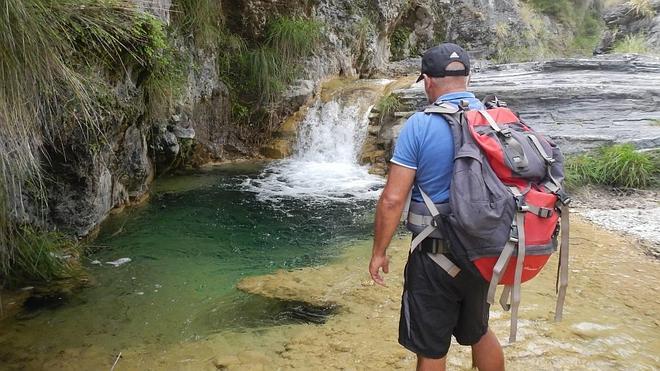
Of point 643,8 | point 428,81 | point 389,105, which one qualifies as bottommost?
point 389,105

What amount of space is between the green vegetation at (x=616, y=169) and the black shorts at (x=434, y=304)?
527 centimetres

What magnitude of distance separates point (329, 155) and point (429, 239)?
7.44 meters

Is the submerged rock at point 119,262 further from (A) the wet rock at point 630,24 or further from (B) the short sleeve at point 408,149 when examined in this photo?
(A) the wet rock at point 630,24

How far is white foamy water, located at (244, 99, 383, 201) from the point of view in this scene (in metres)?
7.39

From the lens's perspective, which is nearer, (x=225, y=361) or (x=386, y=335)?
(x=225, y=361)

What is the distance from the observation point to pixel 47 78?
9.95 ft

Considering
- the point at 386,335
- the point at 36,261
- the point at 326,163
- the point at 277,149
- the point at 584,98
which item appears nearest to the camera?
the point at 386,335

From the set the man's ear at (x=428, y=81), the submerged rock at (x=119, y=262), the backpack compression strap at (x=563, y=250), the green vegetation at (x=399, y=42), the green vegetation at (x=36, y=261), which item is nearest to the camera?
the backpack compression strap at (x=563, y=250)

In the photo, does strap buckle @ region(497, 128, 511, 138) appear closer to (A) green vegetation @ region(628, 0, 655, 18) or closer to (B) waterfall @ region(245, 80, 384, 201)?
(B) waterfall @ region(245, 80, 384, 201)

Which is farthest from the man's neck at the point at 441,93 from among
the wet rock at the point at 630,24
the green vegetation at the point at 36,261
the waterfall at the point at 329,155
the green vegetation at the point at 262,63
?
the wet rock at the point at 630,24

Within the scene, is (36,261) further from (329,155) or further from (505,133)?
(329,155)

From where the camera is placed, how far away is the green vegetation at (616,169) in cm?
657

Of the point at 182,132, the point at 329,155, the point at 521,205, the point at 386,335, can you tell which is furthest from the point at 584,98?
the point at 521,205

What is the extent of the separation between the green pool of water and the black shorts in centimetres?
153
